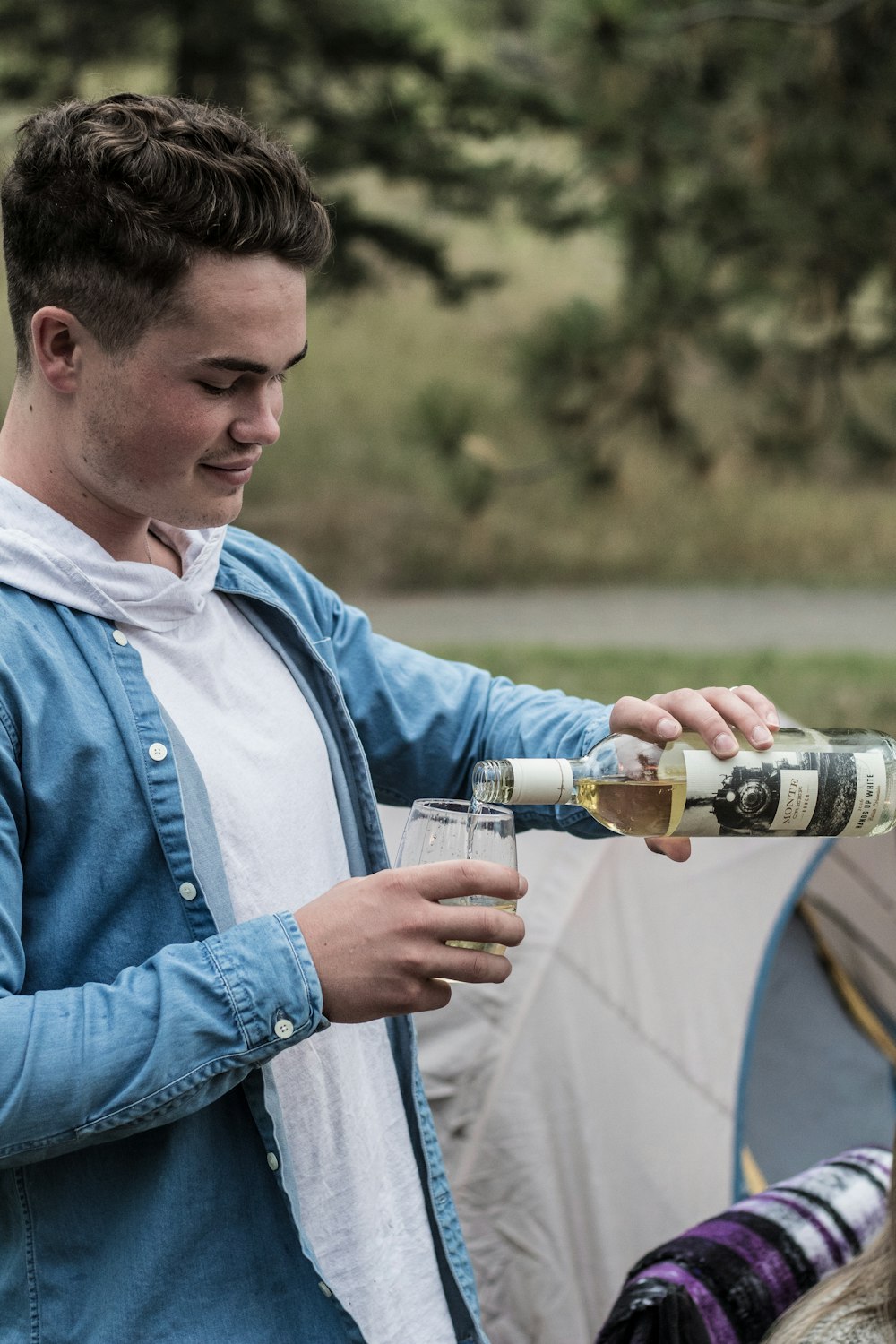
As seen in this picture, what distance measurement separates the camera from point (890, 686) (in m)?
5.21

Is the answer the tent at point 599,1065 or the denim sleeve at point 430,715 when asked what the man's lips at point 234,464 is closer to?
the denim sleeve at point 430,715

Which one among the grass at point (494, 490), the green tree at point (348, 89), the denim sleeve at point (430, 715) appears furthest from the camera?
the grass at point (494, 490)

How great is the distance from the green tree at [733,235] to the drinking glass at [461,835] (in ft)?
12.6

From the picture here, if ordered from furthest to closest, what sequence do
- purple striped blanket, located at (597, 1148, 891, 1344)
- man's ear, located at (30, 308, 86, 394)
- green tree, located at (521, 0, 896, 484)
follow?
1. green tree, located at (521, 0, 896, 484)
2. purple striped blanket, located at (597, 1148, 891, 1344)
3. man's ear, located at (30, 308, 86, 394)

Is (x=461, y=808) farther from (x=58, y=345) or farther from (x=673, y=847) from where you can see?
(x=58, y=345)

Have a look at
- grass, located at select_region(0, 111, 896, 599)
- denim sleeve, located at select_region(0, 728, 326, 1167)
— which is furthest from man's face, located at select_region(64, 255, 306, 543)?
grass, located at select_region(0, 111, 896, 599)

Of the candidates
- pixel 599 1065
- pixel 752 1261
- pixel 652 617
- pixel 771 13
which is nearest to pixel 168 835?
pixel 752 1261

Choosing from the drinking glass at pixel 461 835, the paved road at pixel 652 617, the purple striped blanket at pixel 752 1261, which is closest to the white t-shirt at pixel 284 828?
the drinking glass at pixel 461 835

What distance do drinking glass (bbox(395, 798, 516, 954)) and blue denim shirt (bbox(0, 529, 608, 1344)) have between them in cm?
11

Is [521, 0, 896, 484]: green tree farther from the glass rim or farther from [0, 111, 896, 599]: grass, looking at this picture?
the glass rim

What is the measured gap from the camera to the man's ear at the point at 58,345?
90 centimetres

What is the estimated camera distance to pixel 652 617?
577 cm

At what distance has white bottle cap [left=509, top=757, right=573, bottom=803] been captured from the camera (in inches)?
38.0

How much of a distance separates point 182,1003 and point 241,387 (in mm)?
409
